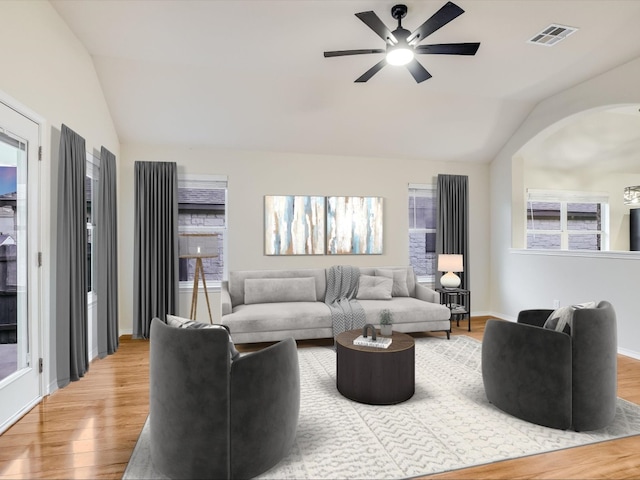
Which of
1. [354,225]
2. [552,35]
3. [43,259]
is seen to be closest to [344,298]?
[354,225]

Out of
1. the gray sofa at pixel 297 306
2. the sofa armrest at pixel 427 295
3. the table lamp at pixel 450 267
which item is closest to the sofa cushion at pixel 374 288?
the gray sofa at pixel 297 306

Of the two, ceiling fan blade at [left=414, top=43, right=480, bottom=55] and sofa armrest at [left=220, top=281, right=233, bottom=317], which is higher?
ceiling fan blade at [left=414, top=43, right=480, bottom=55]

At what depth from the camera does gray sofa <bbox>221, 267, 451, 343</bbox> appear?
4.16m

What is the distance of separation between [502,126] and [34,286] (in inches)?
221

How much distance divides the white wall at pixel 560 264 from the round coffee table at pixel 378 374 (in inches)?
106

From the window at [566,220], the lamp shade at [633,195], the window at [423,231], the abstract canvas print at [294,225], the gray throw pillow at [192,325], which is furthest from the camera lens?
the window at [566,220]

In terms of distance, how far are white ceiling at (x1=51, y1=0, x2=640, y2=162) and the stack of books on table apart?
104 inches

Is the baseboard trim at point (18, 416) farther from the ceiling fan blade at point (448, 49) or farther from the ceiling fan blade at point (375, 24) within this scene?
the ceiling fan blade at point (448, 49)

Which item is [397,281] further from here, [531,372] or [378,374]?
[531,372]

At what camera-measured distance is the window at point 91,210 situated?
4.02 meters

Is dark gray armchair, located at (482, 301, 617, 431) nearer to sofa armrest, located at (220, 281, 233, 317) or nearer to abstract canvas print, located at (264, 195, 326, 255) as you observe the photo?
sofa armrest, located at (220, 281, 233, 317)

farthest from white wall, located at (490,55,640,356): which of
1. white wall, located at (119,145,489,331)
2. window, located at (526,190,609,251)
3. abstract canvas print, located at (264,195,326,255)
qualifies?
abstract canvas print, located at (264,195,326,255)

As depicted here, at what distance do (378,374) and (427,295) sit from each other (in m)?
2.30

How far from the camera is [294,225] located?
550 centimetres
